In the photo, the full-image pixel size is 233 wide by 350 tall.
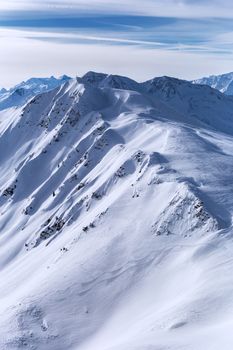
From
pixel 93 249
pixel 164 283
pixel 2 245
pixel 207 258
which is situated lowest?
pixel 2 245

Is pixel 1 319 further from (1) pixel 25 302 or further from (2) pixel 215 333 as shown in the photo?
(2) pixel 215 333

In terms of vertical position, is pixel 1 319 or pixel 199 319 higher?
pixel 199 319

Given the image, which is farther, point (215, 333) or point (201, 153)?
point (201, 153)

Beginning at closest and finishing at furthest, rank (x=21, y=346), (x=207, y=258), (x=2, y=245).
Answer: (x=21, y=346) → (x=207, y=258) → (x=2, y=245)

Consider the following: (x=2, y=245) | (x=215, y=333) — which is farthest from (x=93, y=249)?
(x=2, y=245)

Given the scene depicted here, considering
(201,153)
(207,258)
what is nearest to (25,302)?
(207,258)

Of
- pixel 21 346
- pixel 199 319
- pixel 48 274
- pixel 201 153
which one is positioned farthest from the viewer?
pixel 201 153

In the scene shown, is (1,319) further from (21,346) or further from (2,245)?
(2,245)
